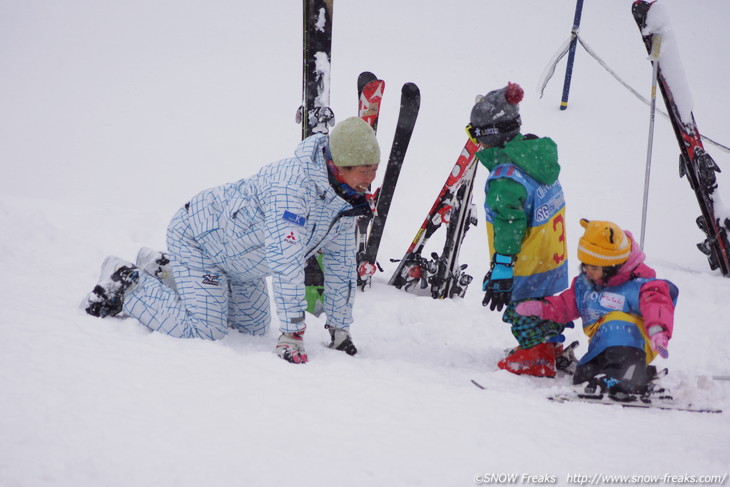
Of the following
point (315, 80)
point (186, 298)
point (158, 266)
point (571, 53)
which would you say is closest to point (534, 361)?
point (186, 298)

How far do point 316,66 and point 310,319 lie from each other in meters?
1.84

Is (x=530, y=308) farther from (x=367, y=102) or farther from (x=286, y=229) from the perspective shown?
(x=367, y=102)

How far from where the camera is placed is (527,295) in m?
3.00

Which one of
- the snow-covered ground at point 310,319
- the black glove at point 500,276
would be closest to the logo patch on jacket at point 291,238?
the snow-covered ground at point 310,319

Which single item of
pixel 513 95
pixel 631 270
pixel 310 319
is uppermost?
pixel 513 95

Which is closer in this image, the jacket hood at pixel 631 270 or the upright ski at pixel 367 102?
the jacket hood at pixel 631 270

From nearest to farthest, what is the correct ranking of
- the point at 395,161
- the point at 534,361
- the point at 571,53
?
the point at 534,361 → the point at 395,161 → the point at 571,53

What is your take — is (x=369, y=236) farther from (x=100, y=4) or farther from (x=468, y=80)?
(x=100, y=4)

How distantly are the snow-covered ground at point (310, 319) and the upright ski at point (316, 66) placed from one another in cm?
138

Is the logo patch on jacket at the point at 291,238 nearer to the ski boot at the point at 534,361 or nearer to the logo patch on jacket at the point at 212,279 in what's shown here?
the logo patch on jacket at the point at 212,279

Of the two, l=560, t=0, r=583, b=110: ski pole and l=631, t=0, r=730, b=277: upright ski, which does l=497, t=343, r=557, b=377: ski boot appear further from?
l=560, t=0, r=583, b=110: ski pole

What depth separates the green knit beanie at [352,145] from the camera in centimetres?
262

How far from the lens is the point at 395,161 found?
4.76m

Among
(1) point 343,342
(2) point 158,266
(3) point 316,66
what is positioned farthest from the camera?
(3) point 316,66
